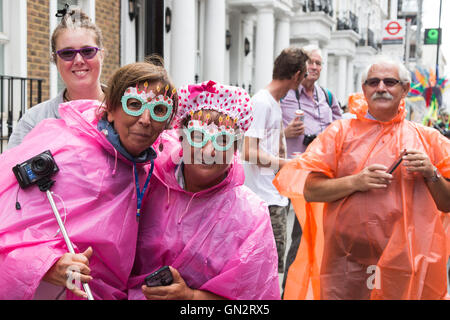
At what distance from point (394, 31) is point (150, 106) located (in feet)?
23.0

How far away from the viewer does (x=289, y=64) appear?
4215 millimetres

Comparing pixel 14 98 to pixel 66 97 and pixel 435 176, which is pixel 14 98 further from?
pixel 435 176

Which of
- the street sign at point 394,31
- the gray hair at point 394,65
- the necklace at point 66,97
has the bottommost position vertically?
the necklace at point 66,97

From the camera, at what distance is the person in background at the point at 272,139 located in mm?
4039

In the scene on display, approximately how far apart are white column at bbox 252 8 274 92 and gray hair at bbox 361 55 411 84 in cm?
1157

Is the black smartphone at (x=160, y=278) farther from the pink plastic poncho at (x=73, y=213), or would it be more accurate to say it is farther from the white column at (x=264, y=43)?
the white column at (x=264, y=43)

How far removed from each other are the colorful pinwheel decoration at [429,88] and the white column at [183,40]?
4.64m

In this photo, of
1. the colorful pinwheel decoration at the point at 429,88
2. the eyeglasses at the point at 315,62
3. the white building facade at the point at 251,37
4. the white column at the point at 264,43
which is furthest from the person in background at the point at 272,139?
the white column at the point at 264,43

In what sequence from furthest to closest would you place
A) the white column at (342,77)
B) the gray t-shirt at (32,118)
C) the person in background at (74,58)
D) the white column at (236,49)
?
the white column at (342,77)
the white column at (236,49)
the person in background at (74,58)
the gray t-shirt at (32,118)

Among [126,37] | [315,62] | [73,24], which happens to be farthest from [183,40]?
[73,24]

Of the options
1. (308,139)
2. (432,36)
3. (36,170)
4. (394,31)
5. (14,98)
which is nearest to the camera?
(36,170)

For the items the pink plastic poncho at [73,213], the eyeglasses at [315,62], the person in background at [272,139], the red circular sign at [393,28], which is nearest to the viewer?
the pink plastic poncho at [73,213]

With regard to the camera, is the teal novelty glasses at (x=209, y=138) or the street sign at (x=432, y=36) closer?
the teal novelty glasses at (x=209, y=138)

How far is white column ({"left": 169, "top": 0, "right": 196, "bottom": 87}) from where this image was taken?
9.97 meters
